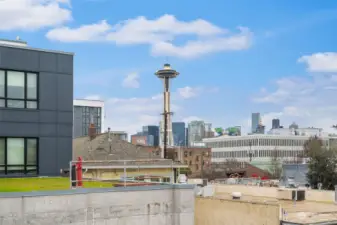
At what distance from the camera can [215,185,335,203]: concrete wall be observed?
97.4 ft

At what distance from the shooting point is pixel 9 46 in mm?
21297

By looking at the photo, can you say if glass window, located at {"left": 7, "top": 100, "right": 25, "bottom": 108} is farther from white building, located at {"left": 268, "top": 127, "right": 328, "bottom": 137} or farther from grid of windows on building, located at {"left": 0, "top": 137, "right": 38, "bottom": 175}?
white building, located at {"left": 268, "top": 127, "right": 328, "bottom": 137}

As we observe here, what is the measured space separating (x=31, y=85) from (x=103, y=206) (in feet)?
25.1

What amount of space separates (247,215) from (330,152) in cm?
3767

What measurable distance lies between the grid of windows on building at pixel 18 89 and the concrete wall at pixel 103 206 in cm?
713

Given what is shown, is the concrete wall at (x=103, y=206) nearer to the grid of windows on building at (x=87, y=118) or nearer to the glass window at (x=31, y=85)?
the glass window at (x=31, y=85)

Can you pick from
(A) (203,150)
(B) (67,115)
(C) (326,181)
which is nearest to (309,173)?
(C) (326,181)

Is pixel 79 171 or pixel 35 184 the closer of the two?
pixel 79 171

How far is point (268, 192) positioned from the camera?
31.5m

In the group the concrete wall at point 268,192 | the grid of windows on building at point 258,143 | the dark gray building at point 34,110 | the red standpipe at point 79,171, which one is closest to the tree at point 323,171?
the concrete wall at point 268,192

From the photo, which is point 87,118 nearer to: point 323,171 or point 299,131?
point 299,131

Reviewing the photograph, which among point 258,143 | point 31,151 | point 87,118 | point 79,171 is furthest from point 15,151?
point 87,118

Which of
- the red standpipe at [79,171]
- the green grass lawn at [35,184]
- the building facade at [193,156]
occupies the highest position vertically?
the red standpipe at [79,171]

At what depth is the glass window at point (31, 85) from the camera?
21922 mm
